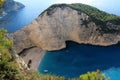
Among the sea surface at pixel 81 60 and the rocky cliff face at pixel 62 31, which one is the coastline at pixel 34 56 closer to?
the sea surface at pixel 81 60

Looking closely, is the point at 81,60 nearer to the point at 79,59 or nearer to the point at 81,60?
the point at 81,60

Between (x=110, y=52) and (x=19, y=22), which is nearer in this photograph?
(x=110, y=52)

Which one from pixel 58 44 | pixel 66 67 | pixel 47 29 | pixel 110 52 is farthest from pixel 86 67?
pixel 47 29

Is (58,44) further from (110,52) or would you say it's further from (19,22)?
(19,22)

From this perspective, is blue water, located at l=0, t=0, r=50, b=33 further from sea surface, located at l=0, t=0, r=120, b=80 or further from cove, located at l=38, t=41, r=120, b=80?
cove, located at l=38, t=41, r=120, b=80

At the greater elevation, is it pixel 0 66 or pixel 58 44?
pixel 0 66

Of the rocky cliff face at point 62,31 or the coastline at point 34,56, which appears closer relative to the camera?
the coastline at point 34,56

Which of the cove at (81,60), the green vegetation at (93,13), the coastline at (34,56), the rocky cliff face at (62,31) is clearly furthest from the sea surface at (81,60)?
the green vegetation at (93,13)
